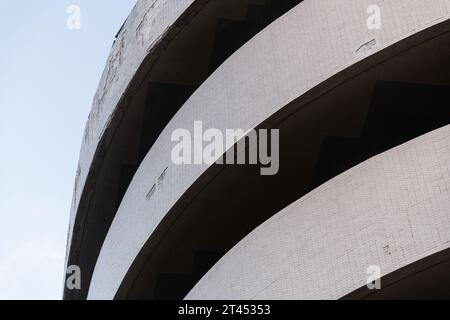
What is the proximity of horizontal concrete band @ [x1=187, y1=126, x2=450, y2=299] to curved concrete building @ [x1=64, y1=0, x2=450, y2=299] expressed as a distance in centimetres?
1

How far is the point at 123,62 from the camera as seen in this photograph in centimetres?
1430

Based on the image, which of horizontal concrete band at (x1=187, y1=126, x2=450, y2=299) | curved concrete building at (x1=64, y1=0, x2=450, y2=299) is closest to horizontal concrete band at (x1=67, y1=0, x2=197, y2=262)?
curved concrete building at (x1=64, y1=0, x2=450, y2=299)

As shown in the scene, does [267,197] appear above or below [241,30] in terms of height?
below

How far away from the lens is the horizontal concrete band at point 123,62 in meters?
13.5

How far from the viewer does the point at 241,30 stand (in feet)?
46.0

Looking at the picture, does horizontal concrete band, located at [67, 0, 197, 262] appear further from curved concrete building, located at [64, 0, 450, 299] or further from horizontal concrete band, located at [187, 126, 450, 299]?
horizontal concrete band, located at [187, 126, 450, 299]

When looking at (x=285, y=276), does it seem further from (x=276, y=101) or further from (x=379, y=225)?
(x=276, y=101)

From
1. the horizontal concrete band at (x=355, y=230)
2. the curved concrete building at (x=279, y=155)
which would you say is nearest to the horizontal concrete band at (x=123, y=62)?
the curved concrete building at (x=279, y=155)

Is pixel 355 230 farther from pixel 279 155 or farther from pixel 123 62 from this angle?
pixel 123 62

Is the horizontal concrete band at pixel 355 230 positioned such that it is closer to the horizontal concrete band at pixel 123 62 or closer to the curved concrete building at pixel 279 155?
the curved concrete building at pixel 279 155

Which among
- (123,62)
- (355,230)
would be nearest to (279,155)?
(355,230)

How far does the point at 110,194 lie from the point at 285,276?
5772 mm

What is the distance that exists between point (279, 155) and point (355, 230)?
7.80 ft
